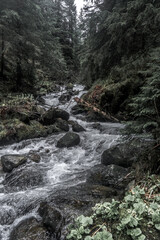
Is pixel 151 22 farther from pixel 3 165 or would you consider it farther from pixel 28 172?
pixel 3 165

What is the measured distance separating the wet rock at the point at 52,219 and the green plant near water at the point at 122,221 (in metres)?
0.97

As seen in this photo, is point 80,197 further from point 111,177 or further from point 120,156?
point 120,156

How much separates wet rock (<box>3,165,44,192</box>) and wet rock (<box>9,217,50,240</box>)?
1702 millimetres

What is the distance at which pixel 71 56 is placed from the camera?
3372 cm

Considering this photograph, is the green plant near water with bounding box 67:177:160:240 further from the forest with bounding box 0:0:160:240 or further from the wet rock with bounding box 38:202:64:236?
the wet rock with bounding box 38:202:64:236

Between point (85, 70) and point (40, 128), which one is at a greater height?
point (85, 70)

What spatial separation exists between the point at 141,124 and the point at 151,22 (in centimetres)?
687

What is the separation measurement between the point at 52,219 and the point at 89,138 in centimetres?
607

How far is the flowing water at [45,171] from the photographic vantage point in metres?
4.05

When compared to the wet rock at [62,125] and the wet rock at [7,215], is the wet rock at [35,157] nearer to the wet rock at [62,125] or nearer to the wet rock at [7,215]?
the wet rock at [7,215]

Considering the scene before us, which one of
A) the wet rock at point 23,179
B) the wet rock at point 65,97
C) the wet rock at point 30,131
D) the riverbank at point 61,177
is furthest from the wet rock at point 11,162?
the wet rock at point 65,97

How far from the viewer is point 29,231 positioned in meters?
3.23

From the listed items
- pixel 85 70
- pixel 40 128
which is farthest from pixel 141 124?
pixel 85 70

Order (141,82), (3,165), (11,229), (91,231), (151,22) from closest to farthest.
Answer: (91,231) < (11,229) < (3,165) < (151,22) < (141,82)
